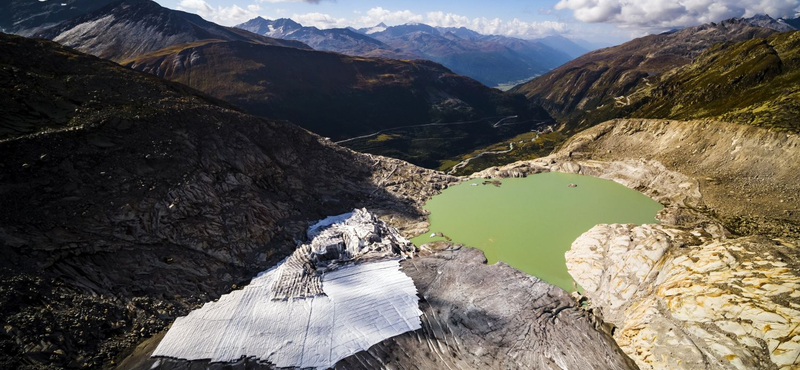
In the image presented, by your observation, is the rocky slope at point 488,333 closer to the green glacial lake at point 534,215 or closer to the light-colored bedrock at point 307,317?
the light-colored bedrock at point 307,317

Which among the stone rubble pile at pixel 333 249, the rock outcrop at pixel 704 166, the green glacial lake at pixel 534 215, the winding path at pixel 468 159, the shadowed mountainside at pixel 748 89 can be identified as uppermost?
the shadowed mountainside at pixel 748 89

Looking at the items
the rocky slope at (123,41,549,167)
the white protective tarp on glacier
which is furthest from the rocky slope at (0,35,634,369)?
the rocky slope at (123,41,549,167)

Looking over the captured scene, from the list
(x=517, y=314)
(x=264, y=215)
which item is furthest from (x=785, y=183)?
(x=264, y=215)

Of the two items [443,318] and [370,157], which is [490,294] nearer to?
[443,318]

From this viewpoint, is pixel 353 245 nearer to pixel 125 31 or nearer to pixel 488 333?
pixel 488 333

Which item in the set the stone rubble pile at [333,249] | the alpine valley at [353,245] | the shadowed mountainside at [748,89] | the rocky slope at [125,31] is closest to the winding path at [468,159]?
the shadowed mountainside at [748,89]
